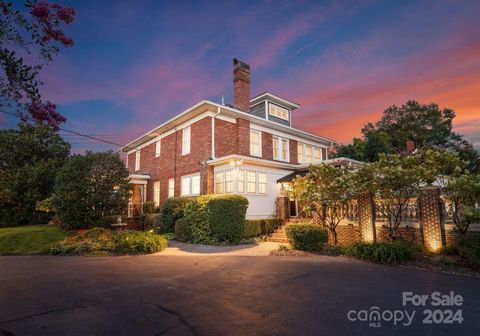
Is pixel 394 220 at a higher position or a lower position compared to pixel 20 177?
lower

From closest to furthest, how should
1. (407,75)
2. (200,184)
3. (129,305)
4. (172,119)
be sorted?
1. (129,305)
2. (407,75)
3. (200,184)
4. (172,119)

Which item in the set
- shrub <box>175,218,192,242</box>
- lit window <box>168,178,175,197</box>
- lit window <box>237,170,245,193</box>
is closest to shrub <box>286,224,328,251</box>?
lit window <box>237,170,245,193</box>

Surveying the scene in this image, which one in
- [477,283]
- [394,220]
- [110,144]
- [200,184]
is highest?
[110,144]

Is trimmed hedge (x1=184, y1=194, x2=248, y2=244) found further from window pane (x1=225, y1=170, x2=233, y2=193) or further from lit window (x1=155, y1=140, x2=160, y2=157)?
lit window (x1=155, y1=140, x2=160, y2=157)

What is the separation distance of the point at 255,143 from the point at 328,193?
825 cm

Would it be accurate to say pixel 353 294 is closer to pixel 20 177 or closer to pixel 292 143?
pixel 292 143

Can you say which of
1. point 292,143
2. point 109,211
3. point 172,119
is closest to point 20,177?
point 109,211

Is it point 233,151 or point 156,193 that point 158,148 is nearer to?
point 156,193

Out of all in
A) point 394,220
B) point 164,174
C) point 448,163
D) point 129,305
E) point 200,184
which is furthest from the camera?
point 164,174

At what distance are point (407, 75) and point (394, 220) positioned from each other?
29.2ft

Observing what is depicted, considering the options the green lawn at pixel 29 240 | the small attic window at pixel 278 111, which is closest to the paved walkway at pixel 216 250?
the green lawn at pixel 29 240

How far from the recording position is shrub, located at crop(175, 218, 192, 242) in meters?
14.0

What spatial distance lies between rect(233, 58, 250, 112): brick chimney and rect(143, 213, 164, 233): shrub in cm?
953

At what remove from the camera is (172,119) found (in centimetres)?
1891
